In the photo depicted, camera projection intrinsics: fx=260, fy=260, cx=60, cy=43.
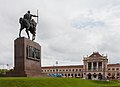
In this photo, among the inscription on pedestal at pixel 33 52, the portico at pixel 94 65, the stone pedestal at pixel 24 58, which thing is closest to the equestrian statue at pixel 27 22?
the stone pedestal at pixel 24 58

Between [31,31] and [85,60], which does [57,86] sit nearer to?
[31,31]

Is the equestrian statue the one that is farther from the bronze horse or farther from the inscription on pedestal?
the inscription on pedestal

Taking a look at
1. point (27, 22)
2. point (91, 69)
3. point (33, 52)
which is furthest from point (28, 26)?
point (91, 69)

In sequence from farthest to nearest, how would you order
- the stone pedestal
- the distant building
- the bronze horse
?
the distant building → the bronze horse → the stone pedestal

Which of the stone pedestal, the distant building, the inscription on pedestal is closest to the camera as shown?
the stone pedestal

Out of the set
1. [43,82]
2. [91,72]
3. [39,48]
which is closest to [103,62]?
[91,72]

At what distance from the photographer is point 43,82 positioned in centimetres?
1970

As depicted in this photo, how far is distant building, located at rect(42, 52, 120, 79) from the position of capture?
4360 inches

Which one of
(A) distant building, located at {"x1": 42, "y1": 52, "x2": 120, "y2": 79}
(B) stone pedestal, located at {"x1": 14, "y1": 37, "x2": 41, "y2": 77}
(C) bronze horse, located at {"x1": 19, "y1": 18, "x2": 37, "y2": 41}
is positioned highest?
(C) bronze horse, located at {"x1": 19, "y1": 18, "x2": 37, "y2": 41}

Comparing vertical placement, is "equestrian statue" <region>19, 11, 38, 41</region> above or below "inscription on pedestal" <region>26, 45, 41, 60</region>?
above

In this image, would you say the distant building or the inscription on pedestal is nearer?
the inscription on pedestal

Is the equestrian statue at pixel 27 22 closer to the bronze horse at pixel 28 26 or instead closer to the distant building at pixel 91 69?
the bronze horse at pixel 28 26

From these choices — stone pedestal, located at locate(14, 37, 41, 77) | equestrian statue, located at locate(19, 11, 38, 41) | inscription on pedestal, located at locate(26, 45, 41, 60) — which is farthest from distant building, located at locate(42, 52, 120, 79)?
stone pedestal, located at locate(14, 37, 41, 77)

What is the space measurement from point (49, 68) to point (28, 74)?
93.1 metres
